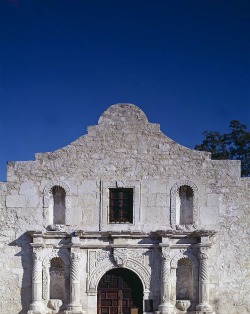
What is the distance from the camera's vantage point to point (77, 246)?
19734mm

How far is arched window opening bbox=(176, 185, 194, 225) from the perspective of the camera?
66.2 feet

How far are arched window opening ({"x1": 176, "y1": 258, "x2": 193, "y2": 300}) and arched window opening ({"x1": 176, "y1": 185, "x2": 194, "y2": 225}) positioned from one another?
49.3 inches

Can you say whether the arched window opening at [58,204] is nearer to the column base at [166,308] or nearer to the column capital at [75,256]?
the column capital at [75,256]

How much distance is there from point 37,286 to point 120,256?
271 centimetres

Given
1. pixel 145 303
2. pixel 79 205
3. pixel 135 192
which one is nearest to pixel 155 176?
pixel 135 192

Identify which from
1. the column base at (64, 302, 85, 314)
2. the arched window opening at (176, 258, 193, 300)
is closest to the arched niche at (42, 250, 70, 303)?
the column base at (64, 302, 85, 314)

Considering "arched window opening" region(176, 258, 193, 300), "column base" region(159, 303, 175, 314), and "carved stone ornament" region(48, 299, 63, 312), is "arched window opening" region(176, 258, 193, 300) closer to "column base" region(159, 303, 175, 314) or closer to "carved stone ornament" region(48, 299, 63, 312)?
"column base" region(159, 303, 175, 314)

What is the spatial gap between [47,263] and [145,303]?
329 cm

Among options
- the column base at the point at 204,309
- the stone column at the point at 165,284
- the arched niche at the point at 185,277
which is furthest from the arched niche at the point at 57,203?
the column base at the point at 204,309

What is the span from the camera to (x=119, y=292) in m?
20.0

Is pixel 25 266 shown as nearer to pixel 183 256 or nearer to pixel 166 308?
pixel 166 308

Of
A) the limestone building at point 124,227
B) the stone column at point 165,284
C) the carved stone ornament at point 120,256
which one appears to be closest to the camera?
the stone column at point 165,284

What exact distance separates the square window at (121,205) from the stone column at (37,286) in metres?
2.58

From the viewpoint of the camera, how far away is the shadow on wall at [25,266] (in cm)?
1995
